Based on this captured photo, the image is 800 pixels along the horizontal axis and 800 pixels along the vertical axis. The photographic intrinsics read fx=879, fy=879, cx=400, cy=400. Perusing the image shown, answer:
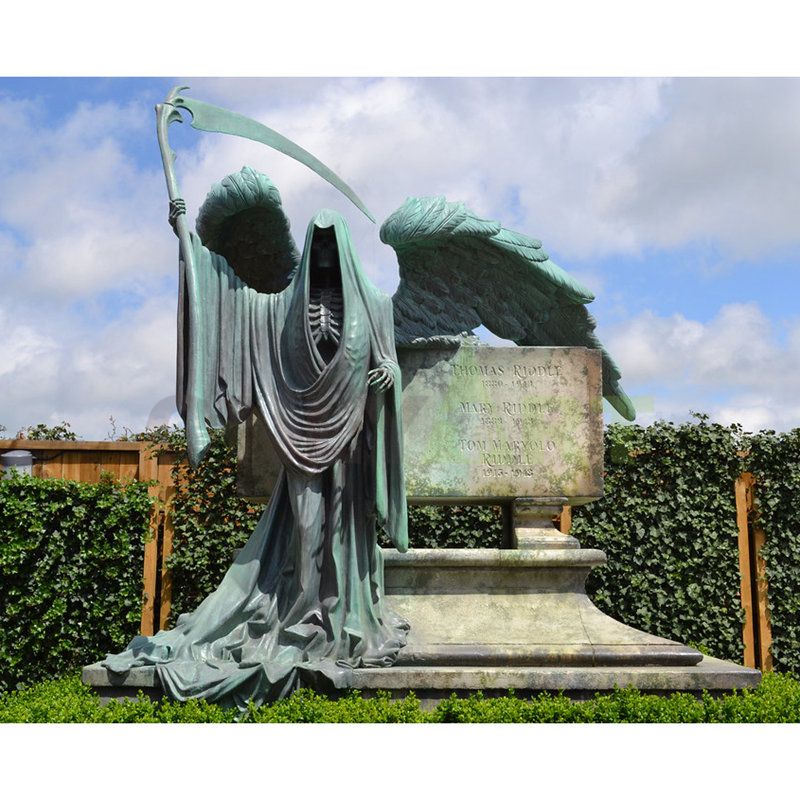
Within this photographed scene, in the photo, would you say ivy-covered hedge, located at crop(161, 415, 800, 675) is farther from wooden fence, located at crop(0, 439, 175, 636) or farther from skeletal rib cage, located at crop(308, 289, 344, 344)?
skeletal rib cage, located at crop(308, 289, 344, 344)

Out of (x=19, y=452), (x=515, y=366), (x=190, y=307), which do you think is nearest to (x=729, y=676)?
(x=515, y=366)

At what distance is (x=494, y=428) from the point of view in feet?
17.4

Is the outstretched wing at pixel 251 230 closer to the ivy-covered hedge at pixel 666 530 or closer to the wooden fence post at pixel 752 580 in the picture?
the ivy-covered hedge at pixel 666 530

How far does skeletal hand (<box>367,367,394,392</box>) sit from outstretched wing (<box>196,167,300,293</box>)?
3.58 feet

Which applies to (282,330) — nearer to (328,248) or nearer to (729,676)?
(328,248)

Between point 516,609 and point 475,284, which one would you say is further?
point 475,284

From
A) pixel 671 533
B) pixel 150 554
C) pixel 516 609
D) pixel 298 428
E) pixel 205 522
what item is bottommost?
pixel 516 609

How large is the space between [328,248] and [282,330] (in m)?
0.53

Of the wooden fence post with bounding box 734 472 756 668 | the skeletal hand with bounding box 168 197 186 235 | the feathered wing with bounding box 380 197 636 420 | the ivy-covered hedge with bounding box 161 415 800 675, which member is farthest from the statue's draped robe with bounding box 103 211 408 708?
the wooden fence post with bounding box 734 472 756 668

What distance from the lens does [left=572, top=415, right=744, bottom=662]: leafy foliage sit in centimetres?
729

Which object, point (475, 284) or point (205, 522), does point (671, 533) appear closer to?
point (475, 284)

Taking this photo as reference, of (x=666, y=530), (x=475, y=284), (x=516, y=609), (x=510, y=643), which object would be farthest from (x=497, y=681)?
(x=666, y=530)

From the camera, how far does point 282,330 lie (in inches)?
191

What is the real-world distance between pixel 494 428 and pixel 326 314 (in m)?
1.27
